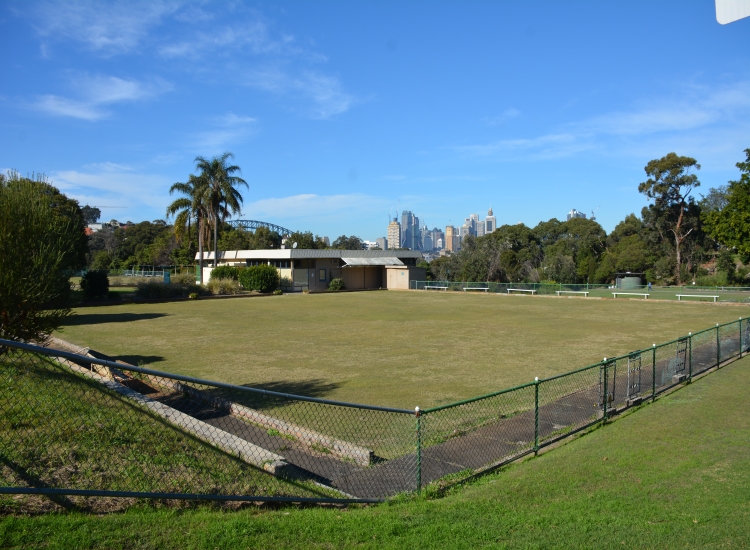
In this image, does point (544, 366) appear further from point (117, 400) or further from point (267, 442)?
point (117, 400)

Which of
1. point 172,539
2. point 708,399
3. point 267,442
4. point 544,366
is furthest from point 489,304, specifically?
point 172,539

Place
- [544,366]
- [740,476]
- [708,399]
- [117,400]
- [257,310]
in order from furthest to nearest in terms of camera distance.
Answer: [257,310] → [544,366] → [708,399] → [117,400] → [740,476]

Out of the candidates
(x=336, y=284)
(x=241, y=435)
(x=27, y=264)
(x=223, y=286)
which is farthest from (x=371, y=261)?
(x=241, y=435)

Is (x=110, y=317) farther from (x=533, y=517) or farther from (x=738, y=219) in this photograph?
(x=738, y=219)

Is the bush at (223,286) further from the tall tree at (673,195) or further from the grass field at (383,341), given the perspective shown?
the tall tree at (673,195)

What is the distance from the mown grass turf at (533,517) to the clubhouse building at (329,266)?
4763cm

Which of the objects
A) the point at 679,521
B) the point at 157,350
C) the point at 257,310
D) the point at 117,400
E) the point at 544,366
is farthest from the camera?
the point at 257,310

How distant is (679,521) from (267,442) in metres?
5.69

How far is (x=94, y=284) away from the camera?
3744cm

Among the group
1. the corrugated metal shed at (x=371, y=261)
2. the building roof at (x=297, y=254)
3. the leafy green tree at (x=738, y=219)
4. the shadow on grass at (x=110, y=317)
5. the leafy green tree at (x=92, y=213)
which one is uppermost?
the leafy green tree at (x=92, y=213)

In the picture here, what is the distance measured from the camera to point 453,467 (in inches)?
277

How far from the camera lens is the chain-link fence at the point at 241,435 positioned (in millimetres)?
4984

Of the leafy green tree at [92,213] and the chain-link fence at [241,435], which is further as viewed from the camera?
the leafy green tree at [92,213]

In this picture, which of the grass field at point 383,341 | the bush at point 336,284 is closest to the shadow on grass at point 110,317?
the grass field at point 383,341
